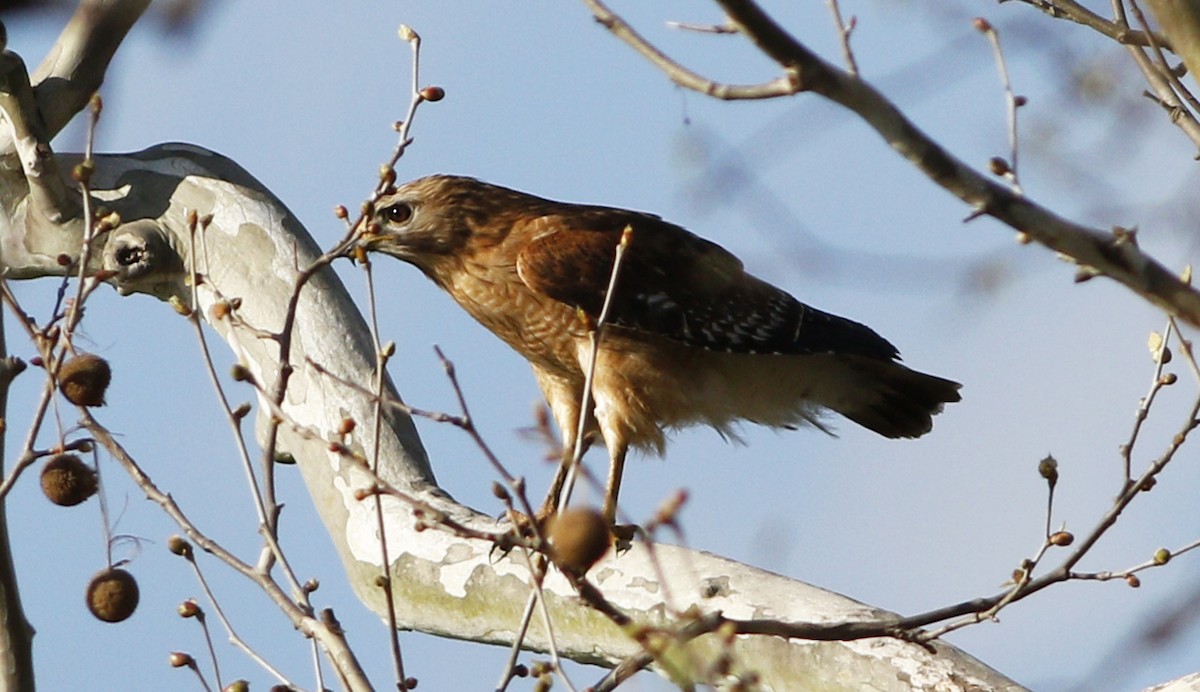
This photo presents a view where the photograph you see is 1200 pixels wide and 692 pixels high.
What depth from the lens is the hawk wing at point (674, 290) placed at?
4.91 m

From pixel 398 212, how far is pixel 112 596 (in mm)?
2444

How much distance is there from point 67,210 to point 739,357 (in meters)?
2.45

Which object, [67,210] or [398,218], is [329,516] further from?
[67,210]

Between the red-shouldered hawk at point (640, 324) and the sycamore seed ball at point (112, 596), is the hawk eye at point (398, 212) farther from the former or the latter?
the sycamore seed ball at point (112, 596)

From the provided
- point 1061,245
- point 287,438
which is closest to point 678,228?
point 287,438

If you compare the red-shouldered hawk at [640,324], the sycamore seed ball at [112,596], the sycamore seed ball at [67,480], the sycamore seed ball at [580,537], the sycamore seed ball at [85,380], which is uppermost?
the red-shouldered hawk at [640,324]

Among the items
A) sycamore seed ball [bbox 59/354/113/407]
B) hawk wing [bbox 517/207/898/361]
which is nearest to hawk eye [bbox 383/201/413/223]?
hawk wing [bbox 517/207/898/361]

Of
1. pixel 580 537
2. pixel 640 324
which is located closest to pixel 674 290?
pixel 640 324

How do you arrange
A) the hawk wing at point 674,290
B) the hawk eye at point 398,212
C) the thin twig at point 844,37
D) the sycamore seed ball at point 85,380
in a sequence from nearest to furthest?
the thin twig at point 844,37
the sycamore seed ball at point 85,380
the hawk wing at point 674,290
the hawk eye at point 398,212

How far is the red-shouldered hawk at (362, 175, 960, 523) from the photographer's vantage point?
4941 mm

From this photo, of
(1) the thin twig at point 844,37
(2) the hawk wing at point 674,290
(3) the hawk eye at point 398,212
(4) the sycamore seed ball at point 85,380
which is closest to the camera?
(1) the thin twig at point 844,37

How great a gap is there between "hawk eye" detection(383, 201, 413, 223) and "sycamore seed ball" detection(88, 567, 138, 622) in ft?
7.70

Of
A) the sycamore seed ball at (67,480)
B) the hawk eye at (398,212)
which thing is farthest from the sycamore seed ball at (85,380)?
the hawk eye at (398,212)

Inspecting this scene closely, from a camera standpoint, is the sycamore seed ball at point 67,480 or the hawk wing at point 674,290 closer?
the sycamore seed ball at point 67,480
